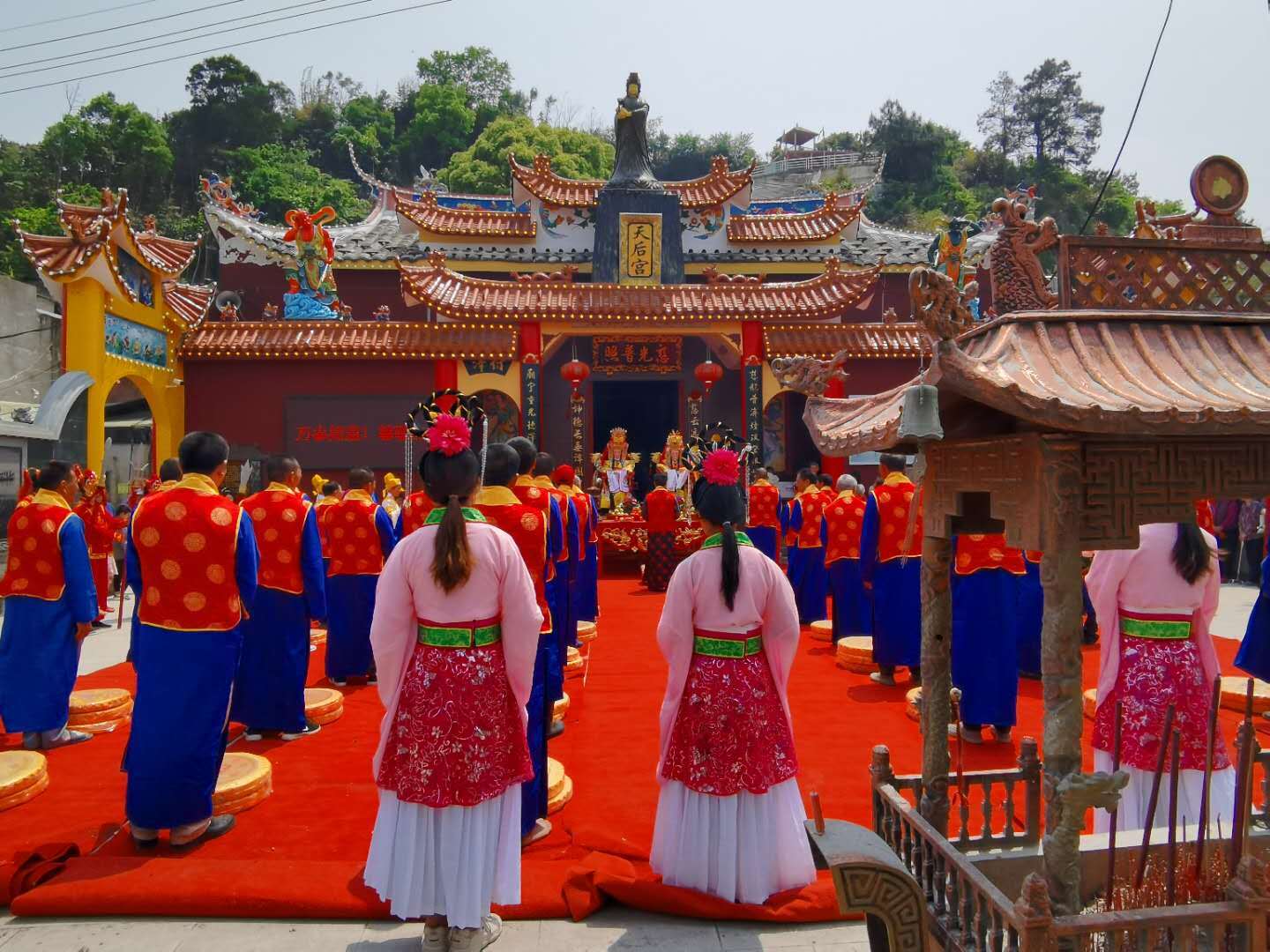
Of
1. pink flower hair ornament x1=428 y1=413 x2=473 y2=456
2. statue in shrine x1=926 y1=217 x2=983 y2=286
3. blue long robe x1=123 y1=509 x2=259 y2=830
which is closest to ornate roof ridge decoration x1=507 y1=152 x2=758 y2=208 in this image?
statue in shrine x1=926 y1=217 x2=983 y2=286

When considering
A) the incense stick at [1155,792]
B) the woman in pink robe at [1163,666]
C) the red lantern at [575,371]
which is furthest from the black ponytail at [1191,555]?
the red lantern at [575,371]

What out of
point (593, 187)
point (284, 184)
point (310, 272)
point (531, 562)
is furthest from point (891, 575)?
point (284, 184)

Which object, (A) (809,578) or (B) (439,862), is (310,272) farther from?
(B) (439,862)

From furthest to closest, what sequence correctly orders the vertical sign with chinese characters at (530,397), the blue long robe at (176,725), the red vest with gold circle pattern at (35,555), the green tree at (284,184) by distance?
the green tree at (284,184) → the vertical sign with chinese characters at (530,397) → the red vest with gold circle pattern at (35,555) → the blue long robe at (176,725)

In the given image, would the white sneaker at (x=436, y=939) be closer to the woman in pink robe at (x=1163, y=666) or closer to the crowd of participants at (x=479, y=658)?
the crowd of participants at (x=479, y=658)

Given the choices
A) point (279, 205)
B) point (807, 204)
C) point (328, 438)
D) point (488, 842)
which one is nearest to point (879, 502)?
point (488, 842)

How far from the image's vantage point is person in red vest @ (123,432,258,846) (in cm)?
340

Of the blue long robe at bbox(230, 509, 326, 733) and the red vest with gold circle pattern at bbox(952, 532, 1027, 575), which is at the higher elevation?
the red vest with gold circle pattern at bbox(952, 532, 1027, 575)

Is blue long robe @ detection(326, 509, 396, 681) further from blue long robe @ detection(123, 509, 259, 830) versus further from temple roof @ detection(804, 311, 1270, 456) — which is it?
temple roof @ detection(804, 311, 1270, 456)

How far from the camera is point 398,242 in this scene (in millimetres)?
18953

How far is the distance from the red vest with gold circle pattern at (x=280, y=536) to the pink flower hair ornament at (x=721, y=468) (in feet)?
9.40

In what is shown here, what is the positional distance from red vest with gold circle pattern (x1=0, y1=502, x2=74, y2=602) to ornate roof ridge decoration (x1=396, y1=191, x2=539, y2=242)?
12860mm

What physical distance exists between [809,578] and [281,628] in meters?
5.48

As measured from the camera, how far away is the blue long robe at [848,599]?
24.9ft
